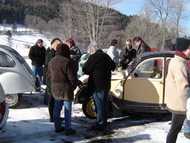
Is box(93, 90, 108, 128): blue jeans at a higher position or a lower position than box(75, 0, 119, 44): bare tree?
A: lower

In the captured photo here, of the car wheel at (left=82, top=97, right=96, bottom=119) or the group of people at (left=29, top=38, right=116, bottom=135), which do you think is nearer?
the group of people at (left=29, top=38, right=116, bottom=135)

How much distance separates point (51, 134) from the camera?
9.55 m

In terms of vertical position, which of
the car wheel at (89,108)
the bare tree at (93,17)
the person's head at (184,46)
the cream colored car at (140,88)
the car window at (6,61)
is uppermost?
the bare tree at (93,17)

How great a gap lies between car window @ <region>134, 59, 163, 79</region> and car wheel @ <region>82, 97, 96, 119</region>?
1189mm

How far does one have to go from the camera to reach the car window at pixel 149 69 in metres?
11.0

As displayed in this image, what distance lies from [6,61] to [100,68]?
3906mm

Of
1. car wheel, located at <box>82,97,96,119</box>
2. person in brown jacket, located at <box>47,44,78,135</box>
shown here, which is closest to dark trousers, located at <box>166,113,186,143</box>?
person in brown jacket, located at <box>47,44,78,135</box>

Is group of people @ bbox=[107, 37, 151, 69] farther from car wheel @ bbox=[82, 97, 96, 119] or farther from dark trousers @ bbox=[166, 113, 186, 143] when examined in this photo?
dark trousers @ bbox=[166, 113, 186, 143]

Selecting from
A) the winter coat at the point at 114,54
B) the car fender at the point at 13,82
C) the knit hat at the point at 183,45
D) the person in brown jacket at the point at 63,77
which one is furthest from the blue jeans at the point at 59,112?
the winter coat at the point at 114,54

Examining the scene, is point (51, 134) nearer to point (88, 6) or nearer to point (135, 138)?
point (135, 138)

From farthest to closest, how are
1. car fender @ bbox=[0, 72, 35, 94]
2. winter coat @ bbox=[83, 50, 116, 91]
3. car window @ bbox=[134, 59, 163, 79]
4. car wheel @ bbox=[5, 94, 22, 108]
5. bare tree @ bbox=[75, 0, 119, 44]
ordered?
1. bare tree @ bbox=[75, 0, 119, 44]
2. car wheel @ bbox=[5, 94, 22, 108]
3. car fender @ bbox=[0, 72, 35, 94]
4. car window @ bbox=[134, 59, 163, 79]
5. winter coat @ bbox=[83, 50, 116, 91]

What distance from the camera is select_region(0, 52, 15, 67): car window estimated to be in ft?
41.0

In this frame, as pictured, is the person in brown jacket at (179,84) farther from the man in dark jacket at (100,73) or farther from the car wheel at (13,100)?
the car wheel at (13,100)

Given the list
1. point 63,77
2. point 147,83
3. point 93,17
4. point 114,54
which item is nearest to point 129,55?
point 114,54
